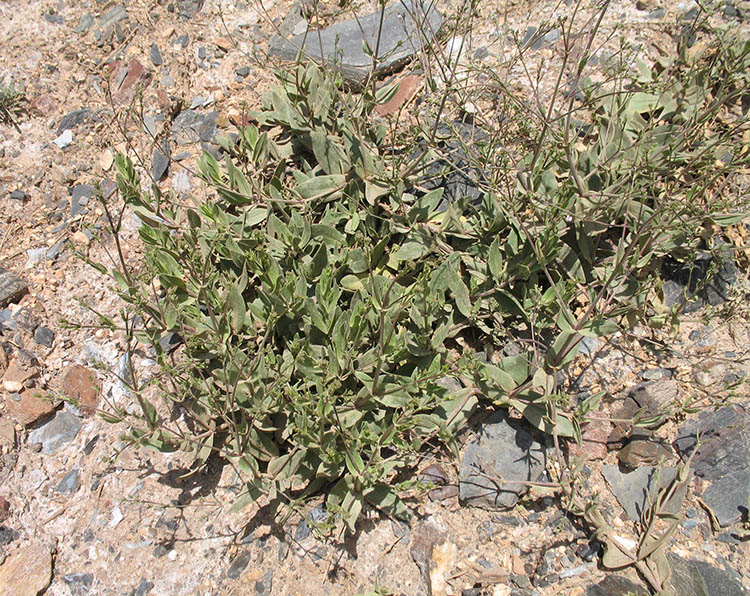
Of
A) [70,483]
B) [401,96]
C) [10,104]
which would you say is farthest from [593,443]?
[10,104]

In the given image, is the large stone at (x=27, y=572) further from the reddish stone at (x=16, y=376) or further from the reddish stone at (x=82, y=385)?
the reddish stone at (x=16, y=376)

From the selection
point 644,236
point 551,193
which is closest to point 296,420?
point 551,193

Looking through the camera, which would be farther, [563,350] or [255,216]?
[255,216]

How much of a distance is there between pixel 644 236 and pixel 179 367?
104 inches

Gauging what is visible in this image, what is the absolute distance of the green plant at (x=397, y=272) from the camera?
9.45 feet

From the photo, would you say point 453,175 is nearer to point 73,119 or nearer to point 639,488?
point 639,488

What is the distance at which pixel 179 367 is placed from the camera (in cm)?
313

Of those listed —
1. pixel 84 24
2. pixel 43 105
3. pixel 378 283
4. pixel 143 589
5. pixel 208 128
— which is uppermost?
pixel 84 24

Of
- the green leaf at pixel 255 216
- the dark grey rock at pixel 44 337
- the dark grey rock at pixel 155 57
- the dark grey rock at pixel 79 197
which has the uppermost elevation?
the dark grey rock at pixel 155 57

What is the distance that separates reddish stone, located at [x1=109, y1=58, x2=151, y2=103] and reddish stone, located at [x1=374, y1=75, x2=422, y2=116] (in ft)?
5.92

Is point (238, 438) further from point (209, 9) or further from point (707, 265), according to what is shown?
point (209, 9)

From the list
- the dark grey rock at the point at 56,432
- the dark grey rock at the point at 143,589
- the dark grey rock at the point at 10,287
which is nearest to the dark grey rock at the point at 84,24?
the dark grey rock at the point at 10,287

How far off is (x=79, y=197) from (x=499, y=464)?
3228 millimetres

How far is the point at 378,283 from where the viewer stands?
3098 mm
